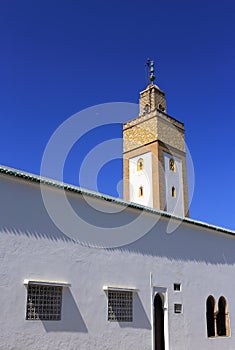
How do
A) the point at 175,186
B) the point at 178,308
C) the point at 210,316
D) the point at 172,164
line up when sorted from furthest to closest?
the point at 172,164, the point at 175,186, the point at 210,316, the point at 178,308

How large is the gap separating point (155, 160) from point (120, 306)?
1266 centimetres

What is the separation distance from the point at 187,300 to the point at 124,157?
1299 cm

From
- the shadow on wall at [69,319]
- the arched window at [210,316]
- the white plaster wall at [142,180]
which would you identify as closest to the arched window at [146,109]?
the white plaster wall at [142,180]

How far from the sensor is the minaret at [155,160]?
20.7m

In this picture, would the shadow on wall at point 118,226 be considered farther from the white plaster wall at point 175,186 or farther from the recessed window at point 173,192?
the recessed window at point 173,192

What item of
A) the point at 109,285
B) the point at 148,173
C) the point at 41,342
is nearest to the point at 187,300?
the point at 109,285

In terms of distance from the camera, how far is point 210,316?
11344mm

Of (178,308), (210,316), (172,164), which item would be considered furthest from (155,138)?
(178,308)

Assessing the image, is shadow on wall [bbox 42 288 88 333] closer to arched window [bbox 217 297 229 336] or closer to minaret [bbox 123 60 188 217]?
arched window [bbox 217 297 229 336]

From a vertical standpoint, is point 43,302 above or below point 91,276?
below

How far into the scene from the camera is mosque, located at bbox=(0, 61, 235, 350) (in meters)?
7.34

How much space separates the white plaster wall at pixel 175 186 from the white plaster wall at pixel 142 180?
940 mm

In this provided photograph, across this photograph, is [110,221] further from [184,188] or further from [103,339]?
[184,188]

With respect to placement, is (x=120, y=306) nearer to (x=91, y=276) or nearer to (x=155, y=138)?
(x=91, y=276)
